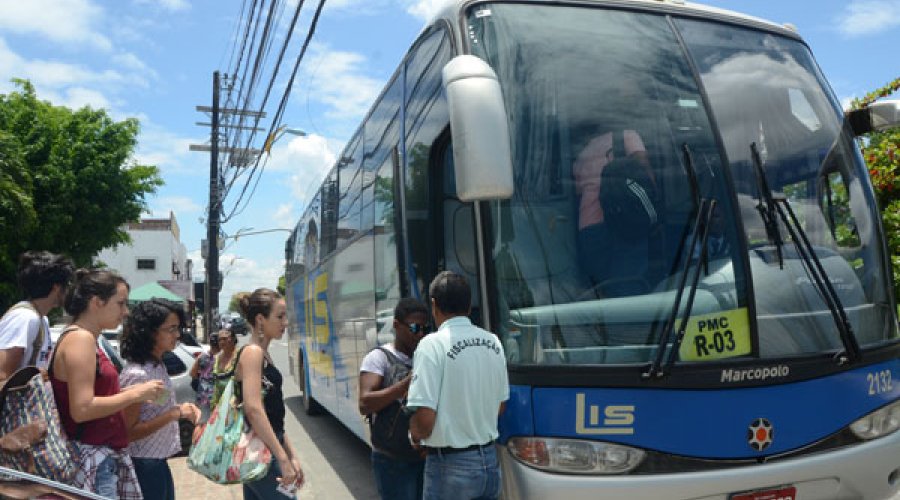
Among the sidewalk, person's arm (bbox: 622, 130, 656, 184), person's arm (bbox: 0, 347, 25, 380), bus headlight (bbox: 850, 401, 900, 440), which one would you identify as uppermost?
person's arm (bbox: 622, 130, 656, 184)

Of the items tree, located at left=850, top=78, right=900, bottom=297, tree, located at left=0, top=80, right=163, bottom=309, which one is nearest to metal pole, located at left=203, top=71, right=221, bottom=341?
tree, located at left=0, top=80, right=163, bottom=309

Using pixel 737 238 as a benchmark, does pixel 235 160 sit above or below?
above

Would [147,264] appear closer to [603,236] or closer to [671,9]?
[671,9]

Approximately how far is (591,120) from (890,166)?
531 centimetres

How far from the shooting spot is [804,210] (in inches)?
160

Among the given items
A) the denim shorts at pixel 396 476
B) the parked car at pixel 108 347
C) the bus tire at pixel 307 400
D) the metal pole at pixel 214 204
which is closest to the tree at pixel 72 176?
the metal pole at pixel 214 204

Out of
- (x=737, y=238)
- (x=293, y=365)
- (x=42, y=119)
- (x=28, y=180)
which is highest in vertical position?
(x=42, y=119)

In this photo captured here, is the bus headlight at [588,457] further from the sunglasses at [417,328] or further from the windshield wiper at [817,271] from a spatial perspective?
the windshield wiper at [817,271]

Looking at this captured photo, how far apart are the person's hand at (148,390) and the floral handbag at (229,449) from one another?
28 centimetres

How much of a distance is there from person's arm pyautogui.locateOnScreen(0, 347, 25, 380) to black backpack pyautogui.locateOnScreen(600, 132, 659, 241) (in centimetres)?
318

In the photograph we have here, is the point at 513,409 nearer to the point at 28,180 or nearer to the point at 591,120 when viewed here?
the point at 591,120

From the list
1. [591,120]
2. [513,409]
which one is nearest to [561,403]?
[513,409]

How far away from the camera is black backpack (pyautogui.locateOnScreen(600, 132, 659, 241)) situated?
378cm

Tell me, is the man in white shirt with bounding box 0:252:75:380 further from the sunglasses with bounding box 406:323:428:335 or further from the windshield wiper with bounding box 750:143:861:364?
the windshield wiper with bounding box 750:143:861:364
